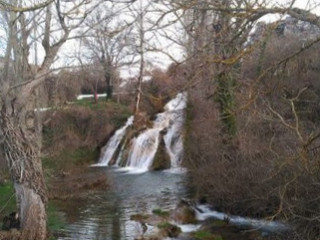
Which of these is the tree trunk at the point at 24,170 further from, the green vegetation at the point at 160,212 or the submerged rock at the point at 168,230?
the green vegetation at the point at 160,212

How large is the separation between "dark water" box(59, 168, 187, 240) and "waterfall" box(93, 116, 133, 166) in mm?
4730

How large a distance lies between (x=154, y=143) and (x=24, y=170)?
1607 centimetres

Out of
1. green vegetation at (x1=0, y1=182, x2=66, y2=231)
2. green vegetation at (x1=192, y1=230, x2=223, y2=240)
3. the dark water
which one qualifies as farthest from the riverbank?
green vegetation at (x1=192, y1=230, x2=223, y2=240)

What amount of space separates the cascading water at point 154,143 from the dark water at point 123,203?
2205 millimetres

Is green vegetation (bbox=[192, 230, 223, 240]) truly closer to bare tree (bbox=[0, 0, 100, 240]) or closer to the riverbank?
bare tree (bbox=[0, 0, 100, 240])

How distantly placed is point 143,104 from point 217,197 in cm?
1910

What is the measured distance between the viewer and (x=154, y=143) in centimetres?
2627

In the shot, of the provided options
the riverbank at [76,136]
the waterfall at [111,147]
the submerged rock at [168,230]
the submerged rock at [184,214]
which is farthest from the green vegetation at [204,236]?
the waterfall at [111,147]

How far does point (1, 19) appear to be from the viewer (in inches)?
510

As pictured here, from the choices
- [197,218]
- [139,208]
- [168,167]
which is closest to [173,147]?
[168,167]

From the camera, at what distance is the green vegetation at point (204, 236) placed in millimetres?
11445

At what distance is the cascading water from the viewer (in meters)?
25.5

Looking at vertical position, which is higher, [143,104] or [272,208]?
[143,104]

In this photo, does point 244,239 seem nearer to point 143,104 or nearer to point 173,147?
point 173,147
